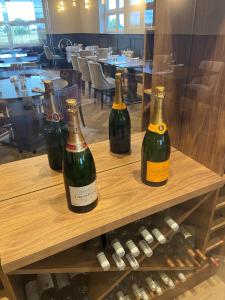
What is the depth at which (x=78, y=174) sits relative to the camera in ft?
1.89

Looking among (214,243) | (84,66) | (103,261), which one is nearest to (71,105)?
(103,261)

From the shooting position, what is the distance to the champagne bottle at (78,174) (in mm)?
559

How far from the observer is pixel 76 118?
1.78 feet

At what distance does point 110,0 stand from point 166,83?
21.7 feet

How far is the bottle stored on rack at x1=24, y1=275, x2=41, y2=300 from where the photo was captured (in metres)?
0.77

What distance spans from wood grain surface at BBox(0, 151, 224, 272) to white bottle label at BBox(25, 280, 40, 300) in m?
0.36

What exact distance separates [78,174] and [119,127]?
1.05 ft

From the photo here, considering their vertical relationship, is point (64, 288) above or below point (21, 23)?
below

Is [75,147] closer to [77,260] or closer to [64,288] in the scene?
[77,260]

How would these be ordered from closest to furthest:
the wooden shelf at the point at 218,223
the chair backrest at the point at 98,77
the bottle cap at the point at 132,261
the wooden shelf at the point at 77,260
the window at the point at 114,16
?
the wooden shelf at the point at 77,260
the bottle cap at the point at 132,261
the wooden shelf at the point at 218,223
the chair backrest at the point at 98,77
the window at the point at 114,16

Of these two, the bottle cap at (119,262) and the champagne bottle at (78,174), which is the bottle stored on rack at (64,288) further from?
the champagne bottle at (78,174)

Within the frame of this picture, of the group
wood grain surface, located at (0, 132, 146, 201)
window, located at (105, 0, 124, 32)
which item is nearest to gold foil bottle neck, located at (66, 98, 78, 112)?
wood grain surface, located at (0, 132, 146, 201)

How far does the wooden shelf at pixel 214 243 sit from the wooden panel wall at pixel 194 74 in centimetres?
43

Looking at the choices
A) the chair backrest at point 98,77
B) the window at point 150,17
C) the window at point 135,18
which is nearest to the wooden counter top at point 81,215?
the window at point 150,17
